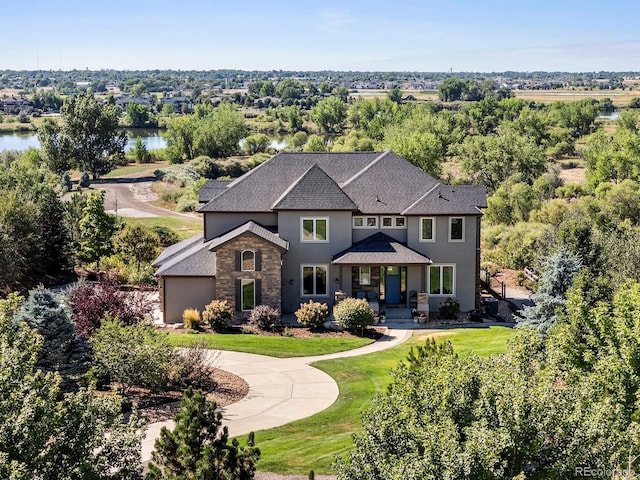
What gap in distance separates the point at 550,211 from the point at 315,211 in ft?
75.5

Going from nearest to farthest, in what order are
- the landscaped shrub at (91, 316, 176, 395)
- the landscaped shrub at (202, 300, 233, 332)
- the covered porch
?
the landscaped shrub at (91, 316, 176, 395), the landscaped shrub at (202, 300, 233, 332), the covered porch

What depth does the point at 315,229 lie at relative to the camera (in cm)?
3266

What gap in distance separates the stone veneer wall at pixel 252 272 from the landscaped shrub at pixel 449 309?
6763 millimetres

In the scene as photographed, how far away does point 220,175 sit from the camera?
81188 mm

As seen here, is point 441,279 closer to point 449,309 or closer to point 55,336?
point 449,309

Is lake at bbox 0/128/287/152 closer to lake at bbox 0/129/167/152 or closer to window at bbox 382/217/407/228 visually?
lake at bbox 0/129/167/152

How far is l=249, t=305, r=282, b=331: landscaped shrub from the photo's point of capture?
2992cm

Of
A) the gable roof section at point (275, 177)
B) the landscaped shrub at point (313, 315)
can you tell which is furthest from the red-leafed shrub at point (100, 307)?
the gable roof section at point (275, 177)

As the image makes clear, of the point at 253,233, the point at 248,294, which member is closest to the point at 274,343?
the point at 248,294

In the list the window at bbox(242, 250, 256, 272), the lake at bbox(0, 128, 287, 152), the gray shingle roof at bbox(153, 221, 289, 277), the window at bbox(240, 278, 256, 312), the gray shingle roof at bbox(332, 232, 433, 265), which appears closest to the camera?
the gray shingle roof at bbox(153, 221, 289, 277)

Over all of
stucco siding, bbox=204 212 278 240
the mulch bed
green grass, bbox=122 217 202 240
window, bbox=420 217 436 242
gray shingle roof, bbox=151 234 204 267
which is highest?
stucco siding, bbox=204 212 278 240

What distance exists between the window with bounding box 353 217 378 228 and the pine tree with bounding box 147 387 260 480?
820 inches

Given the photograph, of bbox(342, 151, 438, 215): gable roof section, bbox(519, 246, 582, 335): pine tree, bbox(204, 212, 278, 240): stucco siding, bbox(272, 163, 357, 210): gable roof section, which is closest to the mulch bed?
bbox(519, 246, 582, 335): pine tree

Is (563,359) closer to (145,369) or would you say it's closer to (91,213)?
(145,369)
